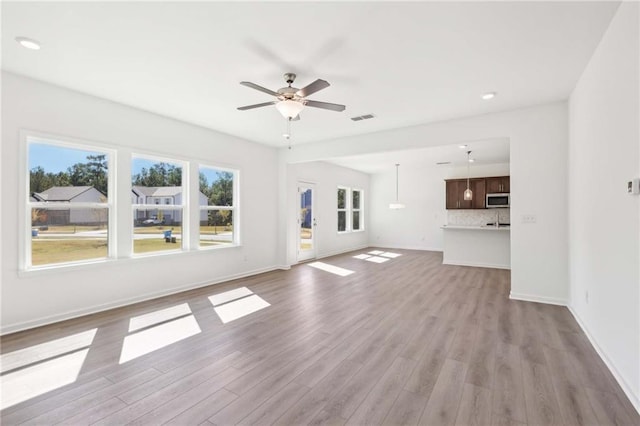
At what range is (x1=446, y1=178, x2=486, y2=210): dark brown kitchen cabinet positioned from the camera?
8562 mm

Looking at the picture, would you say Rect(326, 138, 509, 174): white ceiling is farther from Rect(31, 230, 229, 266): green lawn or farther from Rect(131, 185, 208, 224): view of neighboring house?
Rect(31, 230, 229, 266): green lawn

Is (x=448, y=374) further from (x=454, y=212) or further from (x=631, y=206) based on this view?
(x=454, y=212)

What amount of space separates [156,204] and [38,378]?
9.22 feet

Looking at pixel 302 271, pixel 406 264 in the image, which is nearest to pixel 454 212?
pixel 406 264

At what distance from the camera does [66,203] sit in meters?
3.75

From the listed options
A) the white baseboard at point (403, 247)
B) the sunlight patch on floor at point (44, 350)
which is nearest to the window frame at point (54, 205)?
the sunlight patch on floor at point (44, 350)

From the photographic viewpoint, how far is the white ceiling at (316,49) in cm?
226

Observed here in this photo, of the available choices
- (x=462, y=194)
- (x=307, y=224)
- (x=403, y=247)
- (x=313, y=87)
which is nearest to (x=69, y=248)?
(x=313, y=87)

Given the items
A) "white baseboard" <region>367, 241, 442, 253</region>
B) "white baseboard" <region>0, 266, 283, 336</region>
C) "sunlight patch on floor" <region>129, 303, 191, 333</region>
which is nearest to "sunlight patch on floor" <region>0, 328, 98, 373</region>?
"sunlight patch on floor" <region>129, 303, 191, 333</region>

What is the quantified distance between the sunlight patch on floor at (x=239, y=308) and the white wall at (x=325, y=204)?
8.47 ft

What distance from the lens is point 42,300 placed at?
137 inches

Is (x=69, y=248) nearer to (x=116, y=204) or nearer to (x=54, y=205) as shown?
(x=54, y=205)

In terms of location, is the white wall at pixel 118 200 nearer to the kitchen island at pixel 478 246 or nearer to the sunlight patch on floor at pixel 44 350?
the sunlight patch on floor at pixel 44 350

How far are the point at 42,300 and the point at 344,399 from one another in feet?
12.1
